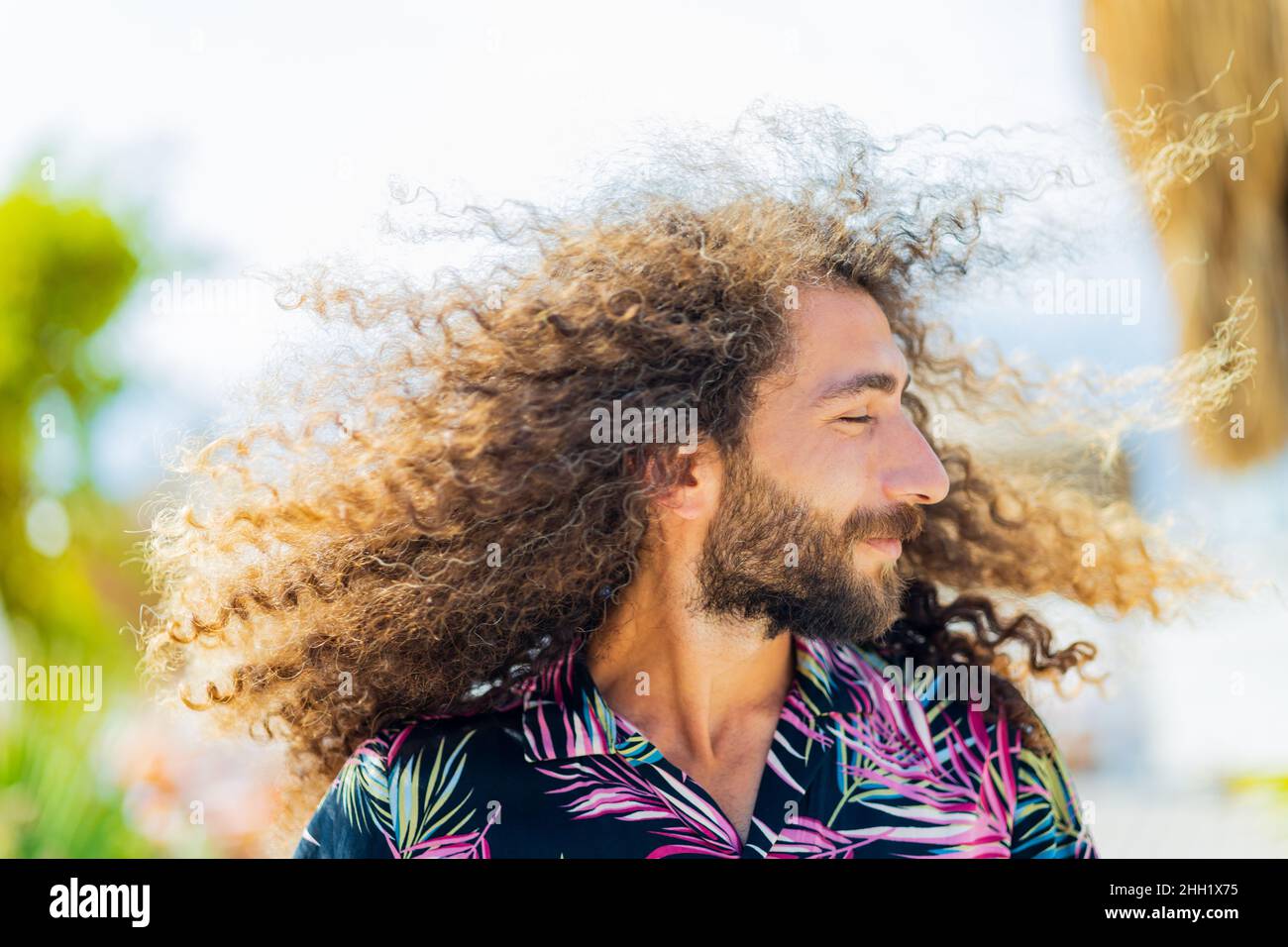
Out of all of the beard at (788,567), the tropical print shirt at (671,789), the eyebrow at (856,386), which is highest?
the eyebrow at (856,386)

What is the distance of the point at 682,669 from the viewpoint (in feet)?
7.72

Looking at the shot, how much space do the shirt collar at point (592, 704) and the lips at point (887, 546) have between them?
0.92ft

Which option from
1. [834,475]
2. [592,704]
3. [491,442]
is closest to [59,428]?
[491,442]

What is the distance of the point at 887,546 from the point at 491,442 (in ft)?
3.00

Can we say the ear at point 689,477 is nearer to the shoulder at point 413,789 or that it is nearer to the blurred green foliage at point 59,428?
the shoulder at point 413,789

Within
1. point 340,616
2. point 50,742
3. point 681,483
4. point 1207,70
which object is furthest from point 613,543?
point 1207,70

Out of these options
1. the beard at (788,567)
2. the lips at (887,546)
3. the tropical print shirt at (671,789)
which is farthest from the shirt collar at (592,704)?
the lips at (887,546)

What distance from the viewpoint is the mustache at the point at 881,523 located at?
2303 mm

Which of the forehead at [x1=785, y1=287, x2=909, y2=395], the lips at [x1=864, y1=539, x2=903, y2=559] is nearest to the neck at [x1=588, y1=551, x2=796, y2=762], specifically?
the lips at [x1=864, y1=539, x2=903, y2=559]

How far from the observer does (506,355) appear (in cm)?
235

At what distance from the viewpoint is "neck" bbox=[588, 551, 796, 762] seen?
2320 millimetres

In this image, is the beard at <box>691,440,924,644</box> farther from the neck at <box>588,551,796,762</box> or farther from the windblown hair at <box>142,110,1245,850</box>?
the windblown hair at <box>142,110,1245,850</box>

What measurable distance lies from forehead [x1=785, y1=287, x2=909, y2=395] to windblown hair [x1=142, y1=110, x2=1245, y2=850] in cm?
5
